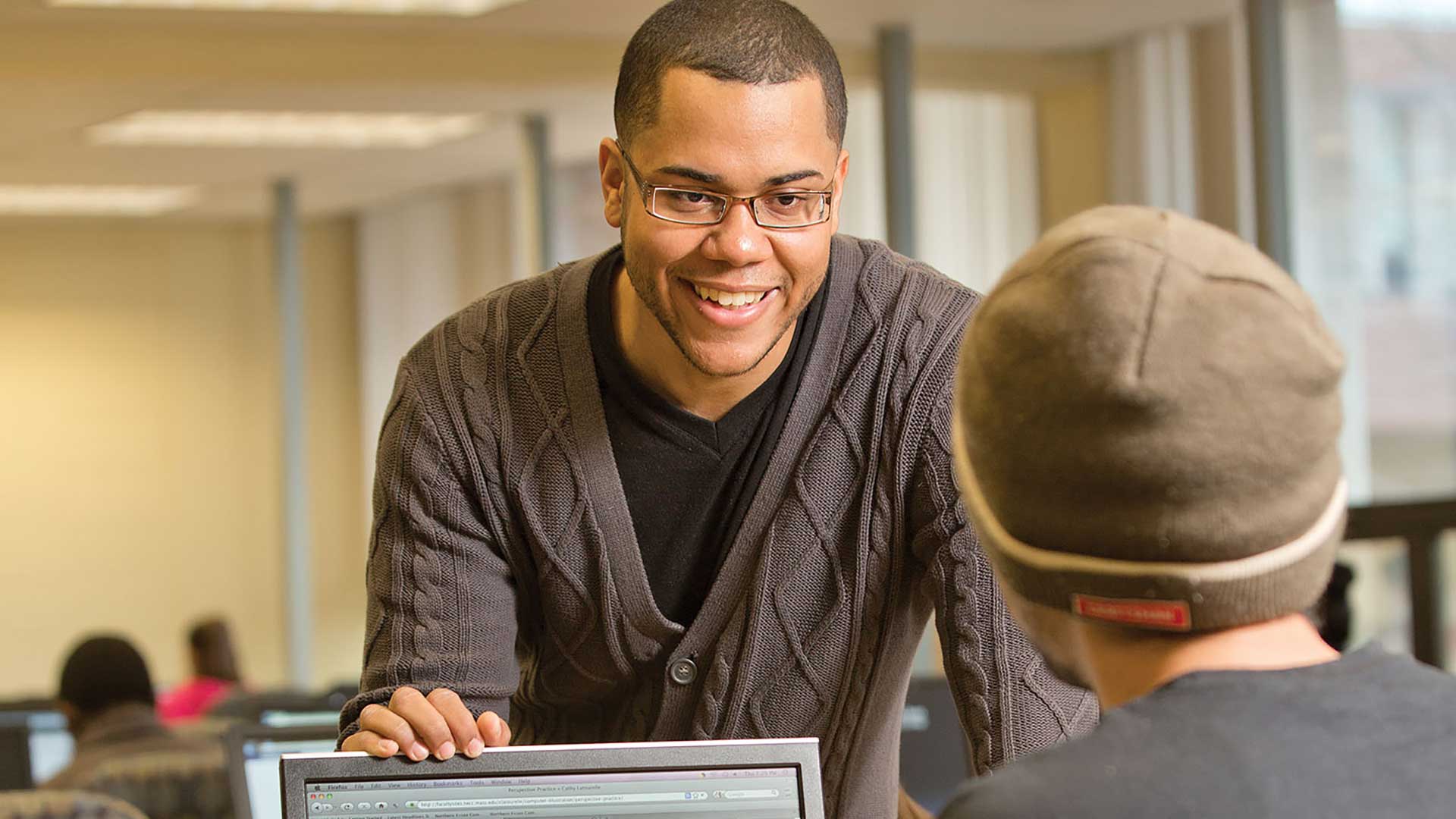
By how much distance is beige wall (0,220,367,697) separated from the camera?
9.92 metres

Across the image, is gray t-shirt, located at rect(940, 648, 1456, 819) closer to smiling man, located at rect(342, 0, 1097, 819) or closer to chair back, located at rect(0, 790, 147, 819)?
smiling man, located at rect(342, 0, 1097, 819)

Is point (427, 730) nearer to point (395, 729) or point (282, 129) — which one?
point (395, 729)

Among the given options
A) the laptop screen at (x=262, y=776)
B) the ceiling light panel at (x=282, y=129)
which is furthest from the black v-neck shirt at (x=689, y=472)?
the ceiling light panel at (x=282, y=129)

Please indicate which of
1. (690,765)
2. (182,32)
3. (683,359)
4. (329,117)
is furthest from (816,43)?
(329,117)

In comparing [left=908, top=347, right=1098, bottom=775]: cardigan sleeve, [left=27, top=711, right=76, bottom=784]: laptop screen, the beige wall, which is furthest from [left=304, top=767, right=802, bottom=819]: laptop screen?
the beige wall

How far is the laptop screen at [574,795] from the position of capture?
1.37 m

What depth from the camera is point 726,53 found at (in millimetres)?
1581

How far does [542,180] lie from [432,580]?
5.69 m

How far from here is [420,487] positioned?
1759 mm

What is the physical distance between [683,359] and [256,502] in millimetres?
8885

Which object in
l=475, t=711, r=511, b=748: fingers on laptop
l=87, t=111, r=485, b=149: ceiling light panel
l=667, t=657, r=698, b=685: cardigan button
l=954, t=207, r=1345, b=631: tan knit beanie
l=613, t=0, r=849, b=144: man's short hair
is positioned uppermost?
l=87, t=111, r=485, b=149: ceiling light panel

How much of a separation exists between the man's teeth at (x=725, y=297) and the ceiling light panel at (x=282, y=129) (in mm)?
5762

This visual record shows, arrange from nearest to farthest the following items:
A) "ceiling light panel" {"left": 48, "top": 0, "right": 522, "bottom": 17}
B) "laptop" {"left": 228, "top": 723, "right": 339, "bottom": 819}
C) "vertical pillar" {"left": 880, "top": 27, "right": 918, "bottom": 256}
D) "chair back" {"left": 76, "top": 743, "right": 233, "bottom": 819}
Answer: "laptop" {"left": 228, "top": 723, "right": 339, "bottom": 819} < "chair back" {"left": 76, "top": 743, "right": 233, "bottom": 819} < "ceiling light panel" {"left": 48, "top": 0, "right": 522, "bottom": 17} < "vertical pillar" {"left": 880, "top": 27, "right": 918, "bottom": 256}

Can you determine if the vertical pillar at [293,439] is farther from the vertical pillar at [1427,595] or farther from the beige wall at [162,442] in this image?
the vertical pillar at [1427,595]
